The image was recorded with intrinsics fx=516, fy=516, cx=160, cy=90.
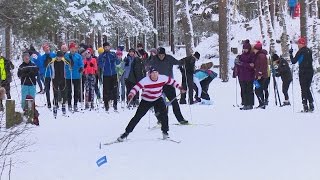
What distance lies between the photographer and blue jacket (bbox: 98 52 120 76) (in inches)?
576

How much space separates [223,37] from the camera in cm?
2453

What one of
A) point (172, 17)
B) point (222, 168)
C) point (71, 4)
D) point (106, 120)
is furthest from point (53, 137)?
point (172, 17)

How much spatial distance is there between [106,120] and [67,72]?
7.41 feet

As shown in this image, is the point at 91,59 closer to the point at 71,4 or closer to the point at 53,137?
the point at 53,137

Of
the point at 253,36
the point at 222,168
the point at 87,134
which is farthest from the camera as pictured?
the point at 253,36

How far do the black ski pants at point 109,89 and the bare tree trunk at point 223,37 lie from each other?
10.9 meters

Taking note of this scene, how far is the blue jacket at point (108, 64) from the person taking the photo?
1462 centimetres

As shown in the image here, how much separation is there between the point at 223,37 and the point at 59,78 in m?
12.2

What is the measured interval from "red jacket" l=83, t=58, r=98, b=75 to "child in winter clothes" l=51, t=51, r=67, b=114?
120 centimetres

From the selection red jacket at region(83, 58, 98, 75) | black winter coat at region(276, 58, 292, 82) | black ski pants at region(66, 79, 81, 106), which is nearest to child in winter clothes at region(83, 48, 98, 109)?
red jacket at region(83, 58, 98, 75)

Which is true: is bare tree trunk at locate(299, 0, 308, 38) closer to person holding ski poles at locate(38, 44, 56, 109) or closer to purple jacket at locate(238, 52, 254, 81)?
purple jacket at locate(238, 52, 254, 81)

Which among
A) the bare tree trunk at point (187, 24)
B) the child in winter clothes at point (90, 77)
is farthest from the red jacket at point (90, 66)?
the bare tree trunk at point (187, 24)

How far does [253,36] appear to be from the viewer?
3616 centimetres

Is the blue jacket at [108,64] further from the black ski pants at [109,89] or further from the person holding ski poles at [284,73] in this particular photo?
the person holding ski poles at [284,73]
